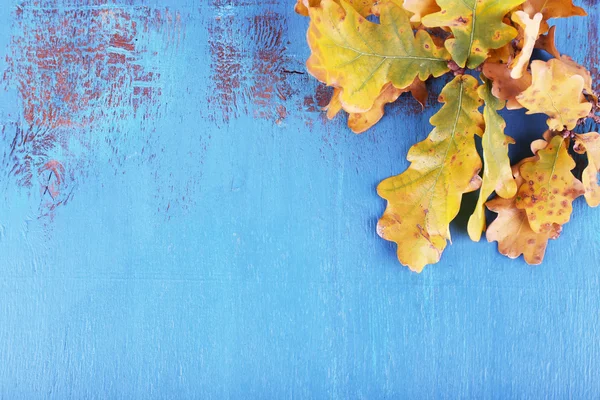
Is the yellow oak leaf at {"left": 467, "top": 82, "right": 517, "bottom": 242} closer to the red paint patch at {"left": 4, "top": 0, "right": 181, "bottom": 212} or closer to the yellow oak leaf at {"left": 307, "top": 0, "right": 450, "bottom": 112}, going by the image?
the yellow oak leaf at {"left": 307, "top": 0, "right": 450, "bottom": 112}

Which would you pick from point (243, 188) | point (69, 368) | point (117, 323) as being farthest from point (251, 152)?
point (69, 368)

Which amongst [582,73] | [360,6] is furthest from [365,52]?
[582,73]

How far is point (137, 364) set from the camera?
2.62 feet

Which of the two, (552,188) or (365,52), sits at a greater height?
(365,52)

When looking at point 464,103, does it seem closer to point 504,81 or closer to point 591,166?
point 504,81

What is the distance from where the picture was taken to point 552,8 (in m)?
0.68

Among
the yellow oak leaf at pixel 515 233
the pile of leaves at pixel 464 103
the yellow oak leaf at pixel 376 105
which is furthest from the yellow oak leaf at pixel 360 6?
the yellow oak leaf at pixel 515 233

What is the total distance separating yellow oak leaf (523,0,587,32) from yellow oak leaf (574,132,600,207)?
0.55ft

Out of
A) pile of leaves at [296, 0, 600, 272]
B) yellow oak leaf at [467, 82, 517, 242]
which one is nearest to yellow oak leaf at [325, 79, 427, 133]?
pile of leaves at [296, 0, 600, 272]

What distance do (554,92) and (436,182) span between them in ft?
0.62

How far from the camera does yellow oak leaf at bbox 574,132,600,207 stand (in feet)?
2.27

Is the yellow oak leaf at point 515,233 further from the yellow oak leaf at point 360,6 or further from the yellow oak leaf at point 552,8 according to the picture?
the yellow oak leaf at point 360,6

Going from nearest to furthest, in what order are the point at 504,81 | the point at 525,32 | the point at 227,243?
the point at 525,32 < the point at 504,81 < the point at 227,243

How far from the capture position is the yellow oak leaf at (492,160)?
0.66m
